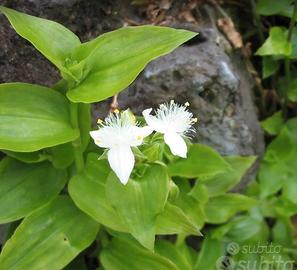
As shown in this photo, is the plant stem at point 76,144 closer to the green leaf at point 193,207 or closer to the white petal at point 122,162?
the white petal at point 122,162

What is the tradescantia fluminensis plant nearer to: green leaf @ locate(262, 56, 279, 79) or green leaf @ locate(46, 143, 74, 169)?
green leaf @ locate(46, 143, 74, 169)

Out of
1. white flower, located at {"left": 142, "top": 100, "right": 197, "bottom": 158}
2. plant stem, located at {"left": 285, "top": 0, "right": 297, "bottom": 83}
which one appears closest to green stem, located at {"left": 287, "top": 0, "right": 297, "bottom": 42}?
plant stem, located at {"left": 285, "top": 0, "right": 297, "bottom": 83}

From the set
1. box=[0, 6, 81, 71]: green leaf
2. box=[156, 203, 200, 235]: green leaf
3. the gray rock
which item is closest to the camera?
box=[0, 6, 81, 71]: green leaf

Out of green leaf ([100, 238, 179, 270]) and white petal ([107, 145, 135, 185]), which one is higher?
white petal ([107, 145, 135, 185])

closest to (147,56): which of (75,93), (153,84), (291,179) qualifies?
(75,93)

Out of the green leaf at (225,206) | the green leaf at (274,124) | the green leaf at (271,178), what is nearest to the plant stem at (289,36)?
the green leaf at (274,124)

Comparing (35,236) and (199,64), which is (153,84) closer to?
(199,64)

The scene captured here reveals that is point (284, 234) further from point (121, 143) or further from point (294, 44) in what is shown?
point (121, 143)

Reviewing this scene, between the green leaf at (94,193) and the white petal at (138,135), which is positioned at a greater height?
the white petal at (138,135)
